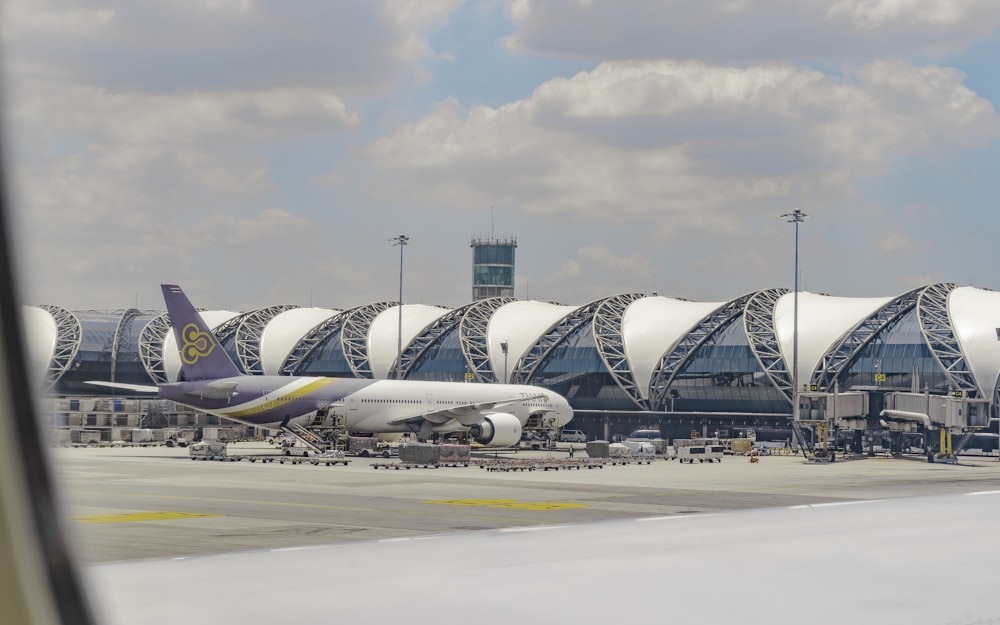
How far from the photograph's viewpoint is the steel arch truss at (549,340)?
106 meters

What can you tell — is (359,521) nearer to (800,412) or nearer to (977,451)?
(800,412)

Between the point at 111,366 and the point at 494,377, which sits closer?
the point at 494,377

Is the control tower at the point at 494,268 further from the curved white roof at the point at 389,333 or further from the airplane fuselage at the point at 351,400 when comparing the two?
the airplane fuselage at the point at 351,400

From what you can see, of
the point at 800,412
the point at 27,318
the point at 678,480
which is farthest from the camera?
the point at 800,412

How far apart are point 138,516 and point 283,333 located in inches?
3821

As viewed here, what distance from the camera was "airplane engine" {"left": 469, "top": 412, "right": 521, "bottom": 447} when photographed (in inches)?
2511

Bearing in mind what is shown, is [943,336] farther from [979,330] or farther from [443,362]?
[443,362]

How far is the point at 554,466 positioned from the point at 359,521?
86.4 feet

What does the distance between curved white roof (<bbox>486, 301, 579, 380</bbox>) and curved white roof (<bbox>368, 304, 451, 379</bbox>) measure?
6.87 m

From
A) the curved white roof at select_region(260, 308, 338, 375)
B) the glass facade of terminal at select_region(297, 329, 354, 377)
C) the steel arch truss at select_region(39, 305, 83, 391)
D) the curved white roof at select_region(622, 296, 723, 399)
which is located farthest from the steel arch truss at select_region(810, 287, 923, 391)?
the steel arch truss at select_region(39, 305, 83, 391)

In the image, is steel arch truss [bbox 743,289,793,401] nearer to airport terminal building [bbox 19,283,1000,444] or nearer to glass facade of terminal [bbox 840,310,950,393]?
airport terminal building [bbox 19,283,1000,444]

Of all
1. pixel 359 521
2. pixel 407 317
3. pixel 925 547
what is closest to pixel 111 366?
pixel 407 317

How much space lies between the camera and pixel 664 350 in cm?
10038

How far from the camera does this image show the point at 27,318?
4578 millimetres
